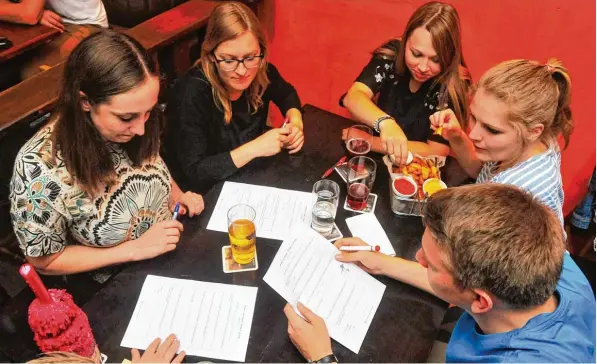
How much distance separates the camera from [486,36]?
2.52 meters

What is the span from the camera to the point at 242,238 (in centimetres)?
148

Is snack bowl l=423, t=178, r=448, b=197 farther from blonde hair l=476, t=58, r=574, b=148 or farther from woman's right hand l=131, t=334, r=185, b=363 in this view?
woman's right hand l=131, t=334, r=185, b=363

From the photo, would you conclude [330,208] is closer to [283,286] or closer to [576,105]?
[283,286]

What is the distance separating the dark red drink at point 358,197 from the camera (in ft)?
5.61

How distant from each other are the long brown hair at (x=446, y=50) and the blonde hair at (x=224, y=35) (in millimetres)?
634

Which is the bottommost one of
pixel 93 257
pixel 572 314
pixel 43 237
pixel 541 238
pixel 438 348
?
pixel 438 348

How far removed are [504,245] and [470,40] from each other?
1.83 m

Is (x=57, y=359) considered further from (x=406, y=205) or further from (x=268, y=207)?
(x=406, y=205)

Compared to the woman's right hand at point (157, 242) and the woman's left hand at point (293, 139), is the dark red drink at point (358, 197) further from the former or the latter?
the woman's right hand at point (157, 242)

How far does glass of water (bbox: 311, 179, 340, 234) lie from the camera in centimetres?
162

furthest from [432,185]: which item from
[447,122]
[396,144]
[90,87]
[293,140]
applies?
[90,87]

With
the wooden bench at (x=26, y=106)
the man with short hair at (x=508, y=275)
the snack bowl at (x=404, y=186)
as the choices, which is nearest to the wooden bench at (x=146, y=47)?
the wooden bench at (x=26, y=106)

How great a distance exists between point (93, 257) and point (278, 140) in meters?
0.79

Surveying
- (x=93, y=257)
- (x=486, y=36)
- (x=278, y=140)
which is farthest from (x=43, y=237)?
(x=486, y=36)
